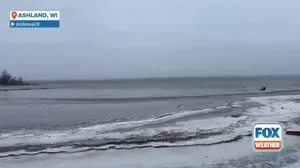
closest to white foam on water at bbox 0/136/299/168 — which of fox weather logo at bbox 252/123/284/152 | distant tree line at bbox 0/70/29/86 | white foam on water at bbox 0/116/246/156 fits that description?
white foam on water at bbox 0/116/246/156

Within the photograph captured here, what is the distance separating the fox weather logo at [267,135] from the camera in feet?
12.7

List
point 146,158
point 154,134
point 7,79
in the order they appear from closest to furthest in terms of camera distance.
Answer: point 146,158, point 154,134, point 7,79

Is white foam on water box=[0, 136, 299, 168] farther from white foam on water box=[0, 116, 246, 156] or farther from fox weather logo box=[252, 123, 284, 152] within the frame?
fox weather logo box=[252, 123, 284, 152]

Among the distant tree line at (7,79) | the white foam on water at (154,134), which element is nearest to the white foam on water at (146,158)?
the white foam on water at (154,134)

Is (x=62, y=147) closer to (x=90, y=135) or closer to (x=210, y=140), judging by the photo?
(x=90, y=135)

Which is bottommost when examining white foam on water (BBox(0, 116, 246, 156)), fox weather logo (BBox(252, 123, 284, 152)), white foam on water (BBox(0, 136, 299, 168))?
white foam on water (BBox(0, 116, 246, 156))

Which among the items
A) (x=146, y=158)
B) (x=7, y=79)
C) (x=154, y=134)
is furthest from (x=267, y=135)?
(x=7, y=79)

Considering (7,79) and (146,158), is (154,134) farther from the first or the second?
(7,79)

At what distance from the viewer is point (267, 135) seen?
394 centimetres

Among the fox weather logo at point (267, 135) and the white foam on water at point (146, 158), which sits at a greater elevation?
the fox weather logo at point (267, 135)

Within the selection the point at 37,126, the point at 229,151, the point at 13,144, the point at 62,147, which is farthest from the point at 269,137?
the point at 37,126

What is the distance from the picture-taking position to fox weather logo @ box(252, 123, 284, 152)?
387 cm

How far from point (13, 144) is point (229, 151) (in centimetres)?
776

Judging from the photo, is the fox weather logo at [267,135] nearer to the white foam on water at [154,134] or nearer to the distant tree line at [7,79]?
the white foam on water at [154,134]
